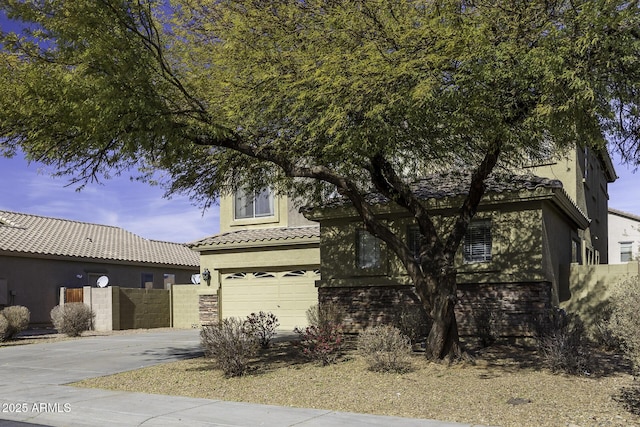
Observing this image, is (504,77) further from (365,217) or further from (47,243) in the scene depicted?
(47,243)

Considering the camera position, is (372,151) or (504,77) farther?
(372,151)

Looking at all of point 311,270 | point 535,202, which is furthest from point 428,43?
point 311,270

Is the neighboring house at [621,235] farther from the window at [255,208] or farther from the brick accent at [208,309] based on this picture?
the brick accent at [208,309]

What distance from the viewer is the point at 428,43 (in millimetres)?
10617

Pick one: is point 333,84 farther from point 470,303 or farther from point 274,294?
point 274,294

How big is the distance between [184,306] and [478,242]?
14.7m

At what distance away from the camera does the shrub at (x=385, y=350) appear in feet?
38.2

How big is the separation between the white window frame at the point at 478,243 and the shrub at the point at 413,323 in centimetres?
185

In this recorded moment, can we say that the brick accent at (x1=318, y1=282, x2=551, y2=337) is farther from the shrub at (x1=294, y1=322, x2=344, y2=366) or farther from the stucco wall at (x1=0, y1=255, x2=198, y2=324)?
the stucco wall at (x1=0, y1=255, x2=198, y2=324)

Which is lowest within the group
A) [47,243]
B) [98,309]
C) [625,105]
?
[98,309]

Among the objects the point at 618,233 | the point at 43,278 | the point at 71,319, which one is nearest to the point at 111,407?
the point at 71,319

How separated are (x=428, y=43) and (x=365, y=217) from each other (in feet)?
12.7

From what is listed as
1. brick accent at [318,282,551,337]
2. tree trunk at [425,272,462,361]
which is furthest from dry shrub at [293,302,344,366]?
brick accent at [318,282,551,337]

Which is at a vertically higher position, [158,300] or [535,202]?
[535,202]
